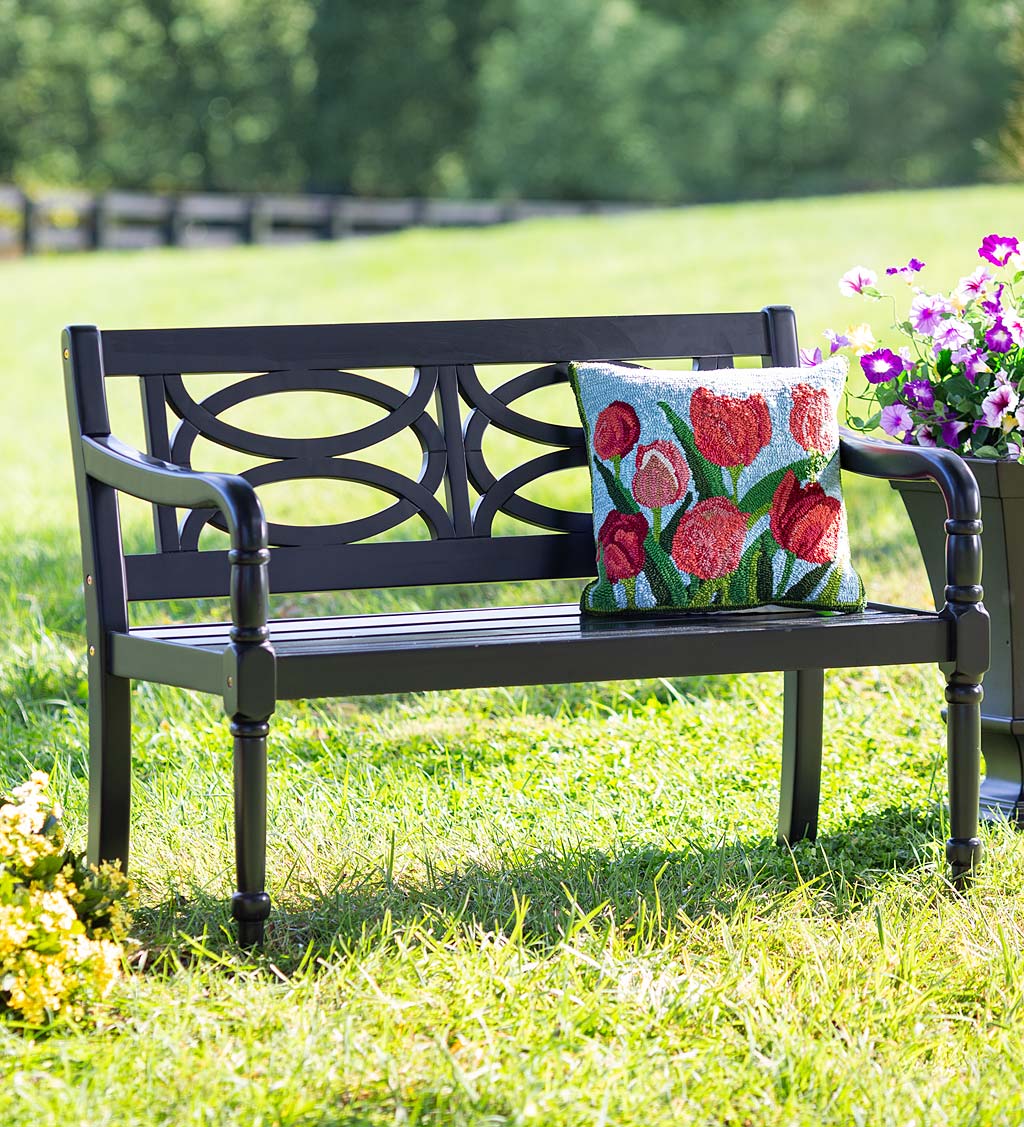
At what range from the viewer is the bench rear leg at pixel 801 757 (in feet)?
10.3

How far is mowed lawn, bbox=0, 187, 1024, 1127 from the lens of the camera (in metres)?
2.06

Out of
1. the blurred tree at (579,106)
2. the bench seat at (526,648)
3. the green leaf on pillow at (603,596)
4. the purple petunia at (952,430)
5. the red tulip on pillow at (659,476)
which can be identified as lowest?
the bench seat at (526,648)

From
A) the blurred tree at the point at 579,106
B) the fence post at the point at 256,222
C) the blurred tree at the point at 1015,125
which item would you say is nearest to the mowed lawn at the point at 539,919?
the blurred tree at the point at 1015,125

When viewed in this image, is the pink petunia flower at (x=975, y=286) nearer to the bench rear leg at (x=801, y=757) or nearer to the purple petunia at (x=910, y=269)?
the purple petunia at (x=910, y=269)

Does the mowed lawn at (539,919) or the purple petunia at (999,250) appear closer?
the mowed lawn at (539,919)

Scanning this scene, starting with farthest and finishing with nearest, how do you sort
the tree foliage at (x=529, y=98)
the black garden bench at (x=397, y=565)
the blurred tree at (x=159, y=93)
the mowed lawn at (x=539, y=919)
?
the blurred tree at (x=159, y=93), the tree foliage at (x=529, y=98), the black garden bench at (x=397, y=565), the mowed lawn at (x=539, y=919)

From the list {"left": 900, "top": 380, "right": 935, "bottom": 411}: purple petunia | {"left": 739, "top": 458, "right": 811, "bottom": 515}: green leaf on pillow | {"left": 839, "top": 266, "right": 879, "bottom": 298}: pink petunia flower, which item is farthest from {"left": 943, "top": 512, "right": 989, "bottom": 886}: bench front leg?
{"left": 839, "top": 266, "right": 879, "bottom": 298}: pink petunia flower

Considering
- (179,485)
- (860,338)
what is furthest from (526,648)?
(860,338)

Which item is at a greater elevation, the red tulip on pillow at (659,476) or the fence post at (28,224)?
the fence post at (28,224)

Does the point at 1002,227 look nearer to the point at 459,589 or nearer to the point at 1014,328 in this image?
the point at 459,589

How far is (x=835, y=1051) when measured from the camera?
2.16 meters

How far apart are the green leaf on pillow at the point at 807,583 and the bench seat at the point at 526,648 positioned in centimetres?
4

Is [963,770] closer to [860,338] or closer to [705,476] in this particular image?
[705,476]

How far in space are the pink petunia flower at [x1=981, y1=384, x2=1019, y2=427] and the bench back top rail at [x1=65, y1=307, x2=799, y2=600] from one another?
1.44ft
